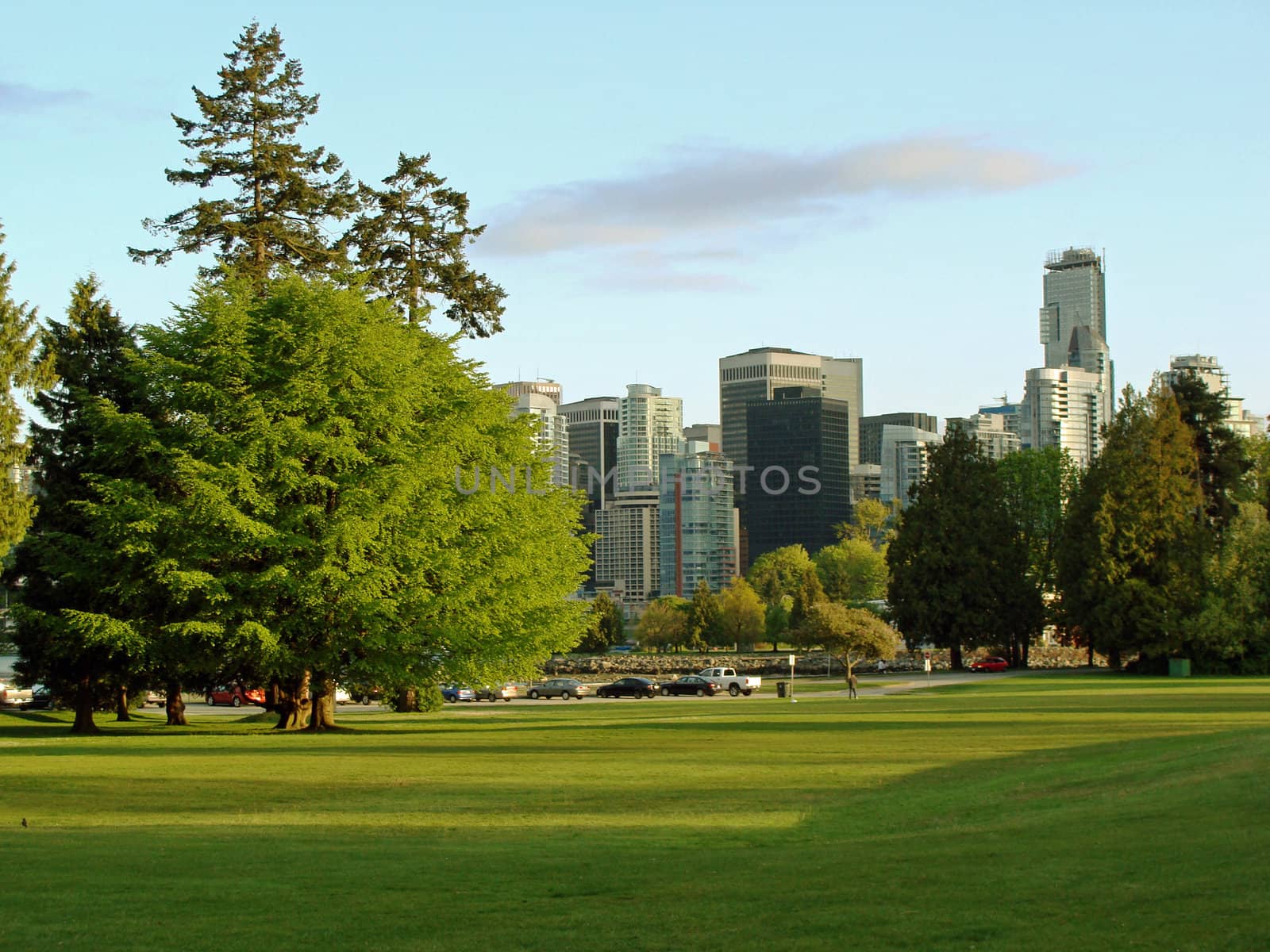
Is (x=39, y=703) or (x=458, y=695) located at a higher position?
(x=39, y=703)

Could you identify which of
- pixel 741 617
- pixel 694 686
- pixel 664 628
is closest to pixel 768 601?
pixel 664 628

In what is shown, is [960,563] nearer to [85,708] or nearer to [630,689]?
[630,689]

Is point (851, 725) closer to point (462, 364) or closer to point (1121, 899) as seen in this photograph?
point (462, 364)

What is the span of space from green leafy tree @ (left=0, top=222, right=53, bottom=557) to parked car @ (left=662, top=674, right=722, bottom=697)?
142 feet

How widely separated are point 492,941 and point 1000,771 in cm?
1573

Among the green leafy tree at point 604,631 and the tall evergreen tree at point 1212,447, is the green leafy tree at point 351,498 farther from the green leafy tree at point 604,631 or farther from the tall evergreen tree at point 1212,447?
the green leafy tree at point 604,631

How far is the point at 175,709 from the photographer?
5084cm

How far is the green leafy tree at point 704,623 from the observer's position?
5915 inches

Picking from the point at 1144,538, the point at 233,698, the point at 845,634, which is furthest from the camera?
the point at 1144,538

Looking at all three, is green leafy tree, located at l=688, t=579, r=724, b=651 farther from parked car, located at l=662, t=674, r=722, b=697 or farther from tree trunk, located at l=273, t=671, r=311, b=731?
tree trunk, located at l=273, t=671, r=311, b=731

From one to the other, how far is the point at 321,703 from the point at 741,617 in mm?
107659

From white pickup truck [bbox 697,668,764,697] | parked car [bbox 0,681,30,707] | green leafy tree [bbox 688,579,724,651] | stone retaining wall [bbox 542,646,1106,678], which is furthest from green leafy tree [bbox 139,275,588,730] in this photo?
green leafy tree [bbox 688,579,724,651]

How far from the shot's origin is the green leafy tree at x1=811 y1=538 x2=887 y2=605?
157 m

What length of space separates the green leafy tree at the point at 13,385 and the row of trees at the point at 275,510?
0.24 ft
